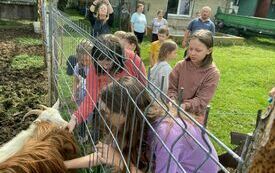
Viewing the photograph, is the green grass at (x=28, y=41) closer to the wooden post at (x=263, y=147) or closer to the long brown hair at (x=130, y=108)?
the long brown hair at (x=130, y=108)

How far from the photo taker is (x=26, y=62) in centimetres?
714

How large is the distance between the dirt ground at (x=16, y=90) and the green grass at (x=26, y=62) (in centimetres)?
10

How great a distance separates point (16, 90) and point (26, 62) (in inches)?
71.4

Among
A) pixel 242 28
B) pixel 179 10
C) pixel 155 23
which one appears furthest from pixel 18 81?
pixel 242 28

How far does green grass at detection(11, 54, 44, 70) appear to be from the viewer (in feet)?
22.4

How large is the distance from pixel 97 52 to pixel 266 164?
1.83 m

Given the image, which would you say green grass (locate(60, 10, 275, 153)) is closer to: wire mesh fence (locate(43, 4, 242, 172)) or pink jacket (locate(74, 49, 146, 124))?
pink jacket (locate(74, 49, 146, 124))

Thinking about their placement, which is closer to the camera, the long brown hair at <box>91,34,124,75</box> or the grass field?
the long brown hair at <box>91,34,124,75</box>

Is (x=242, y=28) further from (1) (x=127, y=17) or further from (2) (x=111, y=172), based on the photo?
(2) (x=111, y=172)

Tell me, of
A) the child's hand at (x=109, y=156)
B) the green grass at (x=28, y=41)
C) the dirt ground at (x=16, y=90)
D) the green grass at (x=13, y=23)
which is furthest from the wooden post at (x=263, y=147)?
the green grass at (x=13, y=23)

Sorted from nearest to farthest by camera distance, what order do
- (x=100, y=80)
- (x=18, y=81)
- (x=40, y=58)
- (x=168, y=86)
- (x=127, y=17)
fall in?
(x=100, y=80), (x=168, y=86), (x=18, y=81), (x=40, y=58), (x=127, y=17)

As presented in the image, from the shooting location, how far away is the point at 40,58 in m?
7.58

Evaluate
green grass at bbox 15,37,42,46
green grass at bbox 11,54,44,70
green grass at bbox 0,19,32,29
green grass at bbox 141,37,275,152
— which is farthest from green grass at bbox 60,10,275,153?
green grass at bbox 0,19,32,29

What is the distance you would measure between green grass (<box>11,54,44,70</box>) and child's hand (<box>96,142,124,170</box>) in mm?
4925
